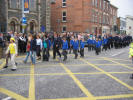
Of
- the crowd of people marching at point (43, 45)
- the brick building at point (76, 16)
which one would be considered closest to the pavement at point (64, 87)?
the crowd of people marching at point (43, 45)

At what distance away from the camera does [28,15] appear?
1086 inches

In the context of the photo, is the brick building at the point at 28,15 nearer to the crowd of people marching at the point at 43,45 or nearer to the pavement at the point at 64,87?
the crowd of people marching at the point at 43,45

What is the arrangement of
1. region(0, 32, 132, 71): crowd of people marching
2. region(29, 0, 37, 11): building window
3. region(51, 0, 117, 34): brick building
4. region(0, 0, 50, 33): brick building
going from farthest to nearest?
region(51, 0, 117, 34): brick building < region(29, 0, 37, 11): building window < region(0, 0, 50, 33): brick building < region(0, 32, 132, 71): crowd of people marching

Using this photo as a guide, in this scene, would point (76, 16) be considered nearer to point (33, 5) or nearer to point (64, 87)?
point (33, 5)

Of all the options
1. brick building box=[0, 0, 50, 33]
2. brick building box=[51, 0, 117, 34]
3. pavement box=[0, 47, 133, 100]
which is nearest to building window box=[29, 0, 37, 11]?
brick building box=[0, 0, 50, 33]

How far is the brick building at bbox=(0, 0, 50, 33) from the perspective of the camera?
24578 mm

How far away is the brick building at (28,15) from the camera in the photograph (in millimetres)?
24578

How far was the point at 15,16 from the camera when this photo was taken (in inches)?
1009

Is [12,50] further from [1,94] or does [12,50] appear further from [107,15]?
[107,15]

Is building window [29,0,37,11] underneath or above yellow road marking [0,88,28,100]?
above

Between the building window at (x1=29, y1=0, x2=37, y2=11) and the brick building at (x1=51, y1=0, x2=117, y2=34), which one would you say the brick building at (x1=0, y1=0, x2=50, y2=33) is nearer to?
the building window at (x1=29, y1=0, x2=37, y2=11)

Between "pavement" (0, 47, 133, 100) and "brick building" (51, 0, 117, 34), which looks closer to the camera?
"pavement" (0, 47, 133, 100)

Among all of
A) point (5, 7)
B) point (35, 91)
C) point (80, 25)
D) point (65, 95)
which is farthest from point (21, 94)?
point (80, 25)

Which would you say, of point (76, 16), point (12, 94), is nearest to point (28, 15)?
point (76, 16)
